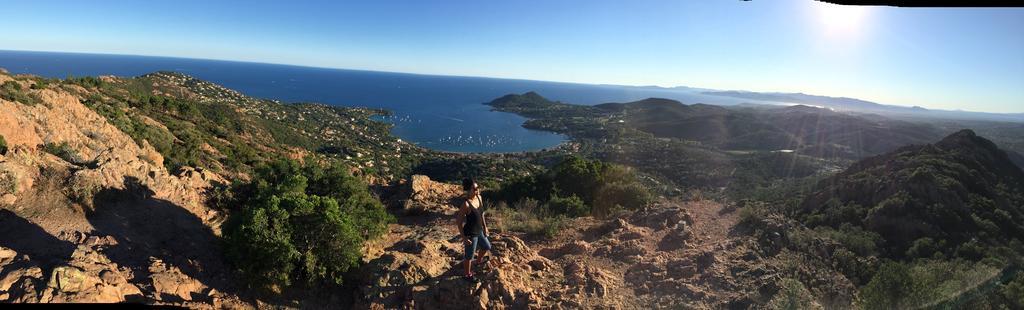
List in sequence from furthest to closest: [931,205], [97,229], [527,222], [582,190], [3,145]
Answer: [582,190] < [931,205] < [527,222] < [3,145] < [97,229]

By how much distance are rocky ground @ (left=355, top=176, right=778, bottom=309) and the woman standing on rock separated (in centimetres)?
44

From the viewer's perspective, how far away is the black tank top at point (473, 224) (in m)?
6.84

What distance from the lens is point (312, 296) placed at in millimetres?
7414

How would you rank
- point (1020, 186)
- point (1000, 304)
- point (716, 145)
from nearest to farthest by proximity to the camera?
1. point (1000, 304)
2. point (1020, 186)
3. point (716, 145)

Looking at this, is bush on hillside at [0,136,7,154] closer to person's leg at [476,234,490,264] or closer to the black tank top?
the black tank top

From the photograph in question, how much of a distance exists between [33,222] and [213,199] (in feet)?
12.6

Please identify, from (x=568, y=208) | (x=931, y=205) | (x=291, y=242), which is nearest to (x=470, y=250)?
(x=291, y=242)

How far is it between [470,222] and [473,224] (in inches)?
2.2

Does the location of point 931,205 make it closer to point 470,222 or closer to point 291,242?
point 470,222

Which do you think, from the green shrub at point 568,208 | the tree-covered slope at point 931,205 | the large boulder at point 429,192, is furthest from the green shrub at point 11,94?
the tree-covered slope at point 931,205

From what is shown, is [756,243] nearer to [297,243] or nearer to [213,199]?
[297,243]

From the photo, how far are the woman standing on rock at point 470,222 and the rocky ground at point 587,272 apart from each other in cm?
44

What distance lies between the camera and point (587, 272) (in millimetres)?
8148

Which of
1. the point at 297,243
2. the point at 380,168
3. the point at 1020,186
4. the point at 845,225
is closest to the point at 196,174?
the point at 297,243
